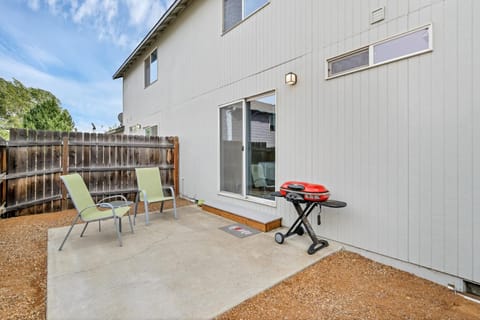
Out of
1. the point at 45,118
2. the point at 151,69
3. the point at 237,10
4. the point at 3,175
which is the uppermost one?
the point at 151,69

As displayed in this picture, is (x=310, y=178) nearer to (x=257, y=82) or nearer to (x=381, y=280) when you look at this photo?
(x=381, y=280)

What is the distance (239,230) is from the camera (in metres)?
3.70

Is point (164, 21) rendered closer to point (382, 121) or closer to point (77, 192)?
point (77, 192)

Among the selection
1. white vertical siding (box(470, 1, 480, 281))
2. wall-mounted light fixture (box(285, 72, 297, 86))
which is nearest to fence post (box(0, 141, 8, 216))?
wall-mounted light fixture (box(285, 72, 297, 86))

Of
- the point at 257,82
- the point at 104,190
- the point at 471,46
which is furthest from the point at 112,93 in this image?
the point at 471,46

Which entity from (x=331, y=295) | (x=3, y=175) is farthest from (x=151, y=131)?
(x=331, y=295)

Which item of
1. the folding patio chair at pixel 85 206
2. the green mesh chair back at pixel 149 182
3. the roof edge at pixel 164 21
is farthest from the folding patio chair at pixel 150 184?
the roof edge at pixel 164 21

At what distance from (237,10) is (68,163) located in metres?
5.01

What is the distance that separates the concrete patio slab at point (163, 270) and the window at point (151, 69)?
6249mm

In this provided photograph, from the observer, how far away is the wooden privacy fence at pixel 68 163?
4.31 m

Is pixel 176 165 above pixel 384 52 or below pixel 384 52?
below

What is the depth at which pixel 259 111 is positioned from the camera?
4.35 m

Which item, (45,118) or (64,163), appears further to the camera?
(45,118)

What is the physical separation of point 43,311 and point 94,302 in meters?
0.36
